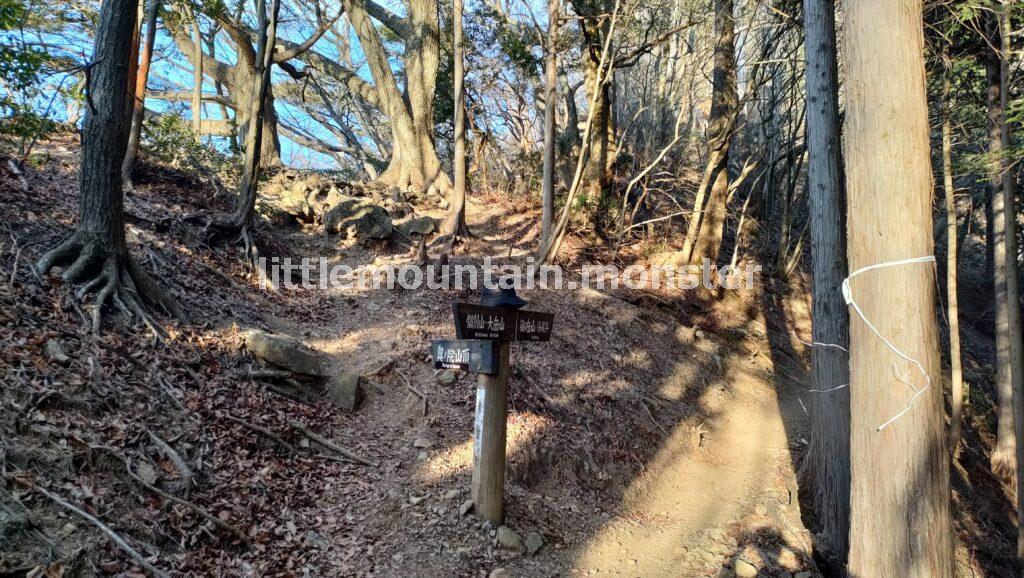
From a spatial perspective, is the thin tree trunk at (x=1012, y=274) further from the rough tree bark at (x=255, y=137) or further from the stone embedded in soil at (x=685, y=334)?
the rough tree bark at (x=255, y=137)

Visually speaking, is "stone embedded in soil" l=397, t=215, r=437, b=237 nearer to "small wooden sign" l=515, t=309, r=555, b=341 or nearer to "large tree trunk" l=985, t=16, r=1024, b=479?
"small wooden sign" l=515, t=309, r=555, b=341

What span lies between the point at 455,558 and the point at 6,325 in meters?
4.55

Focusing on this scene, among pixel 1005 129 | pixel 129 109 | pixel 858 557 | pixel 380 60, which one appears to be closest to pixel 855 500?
pixel 858 557

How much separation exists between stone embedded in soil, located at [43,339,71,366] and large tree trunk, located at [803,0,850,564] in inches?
289

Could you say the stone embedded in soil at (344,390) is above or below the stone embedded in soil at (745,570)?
above

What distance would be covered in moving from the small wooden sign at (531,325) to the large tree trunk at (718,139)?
391 inches

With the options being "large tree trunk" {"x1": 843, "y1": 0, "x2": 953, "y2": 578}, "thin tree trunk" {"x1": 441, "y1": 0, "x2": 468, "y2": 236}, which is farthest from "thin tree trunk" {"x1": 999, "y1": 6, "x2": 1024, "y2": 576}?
"thin tree trunk" {"x1": 441, "y1": 0, "x2": 468, "y2": 236}

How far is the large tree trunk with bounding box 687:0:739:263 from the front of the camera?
1387 centimetres

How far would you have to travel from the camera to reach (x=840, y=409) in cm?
626

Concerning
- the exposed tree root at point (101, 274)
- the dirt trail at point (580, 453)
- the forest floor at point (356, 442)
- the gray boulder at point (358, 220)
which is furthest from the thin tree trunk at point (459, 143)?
the exposed tree root at point (101, 274)

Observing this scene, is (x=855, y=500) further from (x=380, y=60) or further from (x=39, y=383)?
(x=380, y=60)

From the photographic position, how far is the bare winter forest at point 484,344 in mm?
3707

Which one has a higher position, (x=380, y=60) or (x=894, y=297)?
(x=380, y=60)

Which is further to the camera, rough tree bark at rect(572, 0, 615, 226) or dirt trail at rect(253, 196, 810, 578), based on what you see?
rough tree bark at rect(572, 0, 615, 226)
